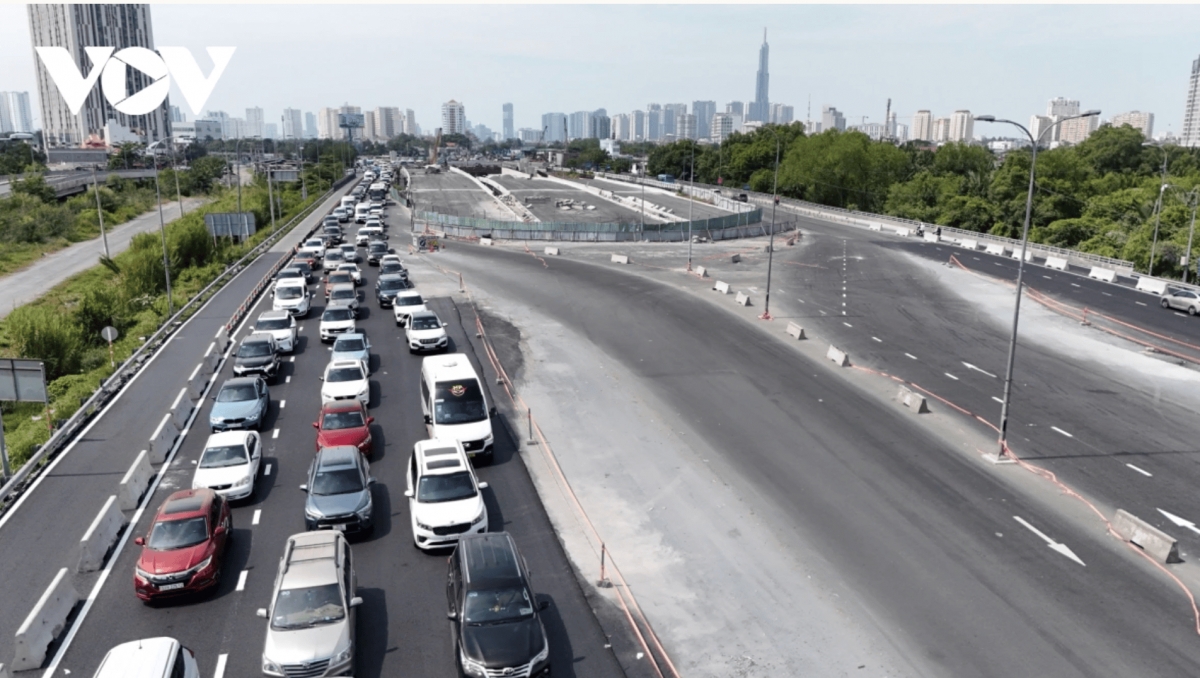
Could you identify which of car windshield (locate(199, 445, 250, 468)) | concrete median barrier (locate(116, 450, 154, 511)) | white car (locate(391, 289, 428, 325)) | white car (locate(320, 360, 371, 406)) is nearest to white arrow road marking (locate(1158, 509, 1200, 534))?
white car (locate(320, 360, 371, 406))

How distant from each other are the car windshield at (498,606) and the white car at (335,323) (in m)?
22.8

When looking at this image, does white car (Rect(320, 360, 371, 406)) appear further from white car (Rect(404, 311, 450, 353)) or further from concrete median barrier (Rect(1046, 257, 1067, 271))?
concrete median barrier (Rect(1046, 257, 1067, 271))

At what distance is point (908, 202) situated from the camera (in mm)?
102938

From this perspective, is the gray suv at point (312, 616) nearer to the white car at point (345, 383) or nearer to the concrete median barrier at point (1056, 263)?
the white car at point (345, 383)

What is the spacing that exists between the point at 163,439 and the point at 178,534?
26.4ft

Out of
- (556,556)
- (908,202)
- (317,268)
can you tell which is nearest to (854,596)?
(556,556)

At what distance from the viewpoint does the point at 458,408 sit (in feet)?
75.2

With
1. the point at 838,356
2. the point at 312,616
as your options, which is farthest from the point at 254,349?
the point at 838,356

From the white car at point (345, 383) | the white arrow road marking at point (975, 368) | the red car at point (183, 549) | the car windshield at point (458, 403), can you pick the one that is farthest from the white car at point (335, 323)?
the white arrow road marking at point (975, 368)

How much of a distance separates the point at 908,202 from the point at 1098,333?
6837 centimetres

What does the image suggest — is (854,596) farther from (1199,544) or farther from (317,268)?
(317,268)

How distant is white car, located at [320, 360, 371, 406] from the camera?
84.8 ft

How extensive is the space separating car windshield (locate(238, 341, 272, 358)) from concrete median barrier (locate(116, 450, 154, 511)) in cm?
820

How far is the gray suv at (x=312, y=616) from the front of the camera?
12891 millimetres
